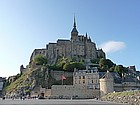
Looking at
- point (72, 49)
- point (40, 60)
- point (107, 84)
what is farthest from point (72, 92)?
point (72, 49)

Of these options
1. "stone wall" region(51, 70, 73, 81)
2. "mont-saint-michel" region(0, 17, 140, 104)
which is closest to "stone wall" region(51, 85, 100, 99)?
"mont-saint-michel" region(0, 17, 140, 104)

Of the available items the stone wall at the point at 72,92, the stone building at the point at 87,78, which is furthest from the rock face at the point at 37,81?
the stone wall at the point at 72,92

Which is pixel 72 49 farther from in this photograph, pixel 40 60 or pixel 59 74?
pixel 59 74

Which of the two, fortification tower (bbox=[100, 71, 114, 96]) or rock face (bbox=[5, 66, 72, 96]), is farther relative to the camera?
rock face (bbox=[5, 66, 72, 96])

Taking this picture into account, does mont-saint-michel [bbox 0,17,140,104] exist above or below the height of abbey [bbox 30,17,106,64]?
below

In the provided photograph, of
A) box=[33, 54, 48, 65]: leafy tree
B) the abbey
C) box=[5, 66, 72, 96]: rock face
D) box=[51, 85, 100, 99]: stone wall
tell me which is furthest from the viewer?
the abbey

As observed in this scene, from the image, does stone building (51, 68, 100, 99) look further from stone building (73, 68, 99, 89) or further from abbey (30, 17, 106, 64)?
abbey (30, 17, 106, 64)

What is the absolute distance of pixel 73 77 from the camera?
30438mm

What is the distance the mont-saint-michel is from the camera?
27203mm
